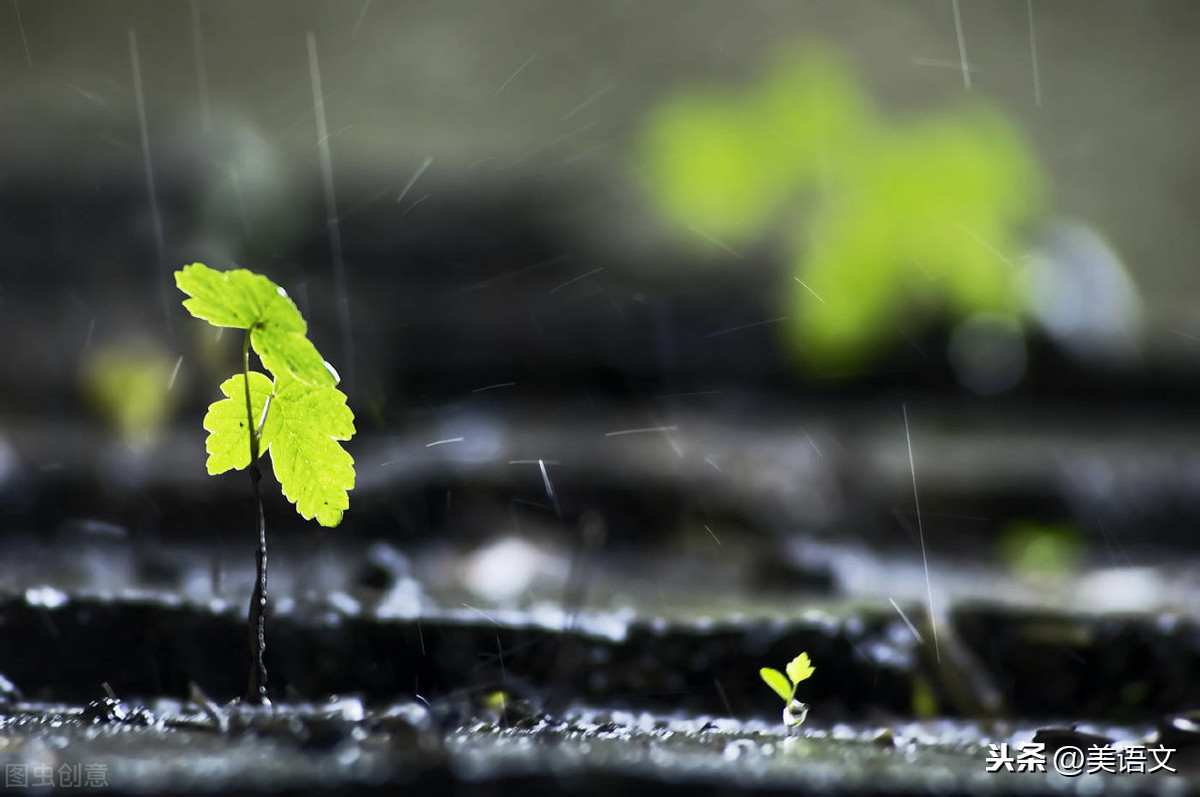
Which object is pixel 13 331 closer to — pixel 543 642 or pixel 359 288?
pixel 359 288

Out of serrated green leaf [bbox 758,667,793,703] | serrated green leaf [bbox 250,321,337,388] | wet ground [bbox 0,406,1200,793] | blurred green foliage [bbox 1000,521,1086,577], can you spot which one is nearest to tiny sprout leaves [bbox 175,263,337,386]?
serrated green leaf [bbox 250,321,337,388]

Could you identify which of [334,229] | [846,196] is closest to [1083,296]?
[846,196]

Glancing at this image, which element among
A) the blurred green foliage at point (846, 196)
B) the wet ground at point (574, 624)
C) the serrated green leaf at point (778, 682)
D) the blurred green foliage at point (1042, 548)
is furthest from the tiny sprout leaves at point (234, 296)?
the blurred green foliage at point (846, 196)

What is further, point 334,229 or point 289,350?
point 334,229

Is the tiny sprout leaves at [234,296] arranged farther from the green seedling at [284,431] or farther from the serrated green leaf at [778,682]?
the serrated green leaf at [778,682]

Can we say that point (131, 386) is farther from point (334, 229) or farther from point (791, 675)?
point (791, 675)

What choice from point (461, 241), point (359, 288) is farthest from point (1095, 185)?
point (359, 288)

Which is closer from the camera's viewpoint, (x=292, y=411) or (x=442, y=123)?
(x=292, y=411)

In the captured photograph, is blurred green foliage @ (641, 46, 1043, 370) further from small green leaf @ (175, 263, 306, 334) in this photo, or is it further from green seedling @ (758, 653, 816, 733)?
small green leaf @ (175, 263, 306, 334)
